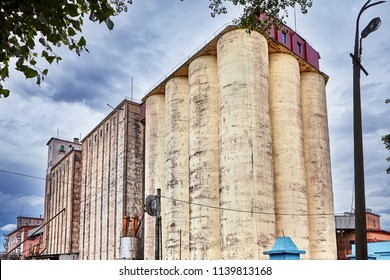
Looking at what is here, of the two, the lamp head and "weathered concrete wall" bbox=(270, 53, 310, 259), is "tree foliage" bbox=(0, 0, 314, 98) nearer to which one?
the lamp head

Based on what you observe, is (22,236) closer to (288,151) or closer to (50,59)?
(288,151)

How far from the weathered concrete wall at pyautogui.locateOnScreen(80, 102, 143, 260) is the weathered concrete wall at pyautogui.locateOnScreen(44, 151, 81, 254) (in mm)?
3630

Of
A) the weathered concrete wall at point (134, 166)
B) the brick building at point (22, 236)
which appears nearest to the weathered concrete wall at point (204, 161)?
the weathered concrete wall at point (134, 166)

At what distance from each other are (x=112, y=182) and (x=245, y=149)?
2285 centimetres

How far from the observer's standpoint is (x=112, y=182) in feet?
160

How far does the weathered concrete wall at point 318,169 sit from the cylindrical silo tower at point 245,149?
5.75m

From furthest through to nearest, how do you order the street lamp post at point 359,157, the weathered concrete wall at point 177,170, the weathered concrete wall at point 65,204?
the weathered concrete wall at point 65,204
the weathered concrete wall at point 177,170
the street lamp post at point 359,157

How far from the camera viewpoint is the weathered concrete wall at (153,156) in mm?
39594

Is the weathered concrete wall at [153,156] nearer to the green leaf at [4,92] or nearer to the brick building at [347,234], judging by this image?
the brick building at [347,234]

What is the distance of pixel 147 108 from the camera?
1754 inches

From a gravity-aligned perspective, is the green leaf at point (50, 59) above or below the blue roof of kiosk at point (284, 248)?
above
